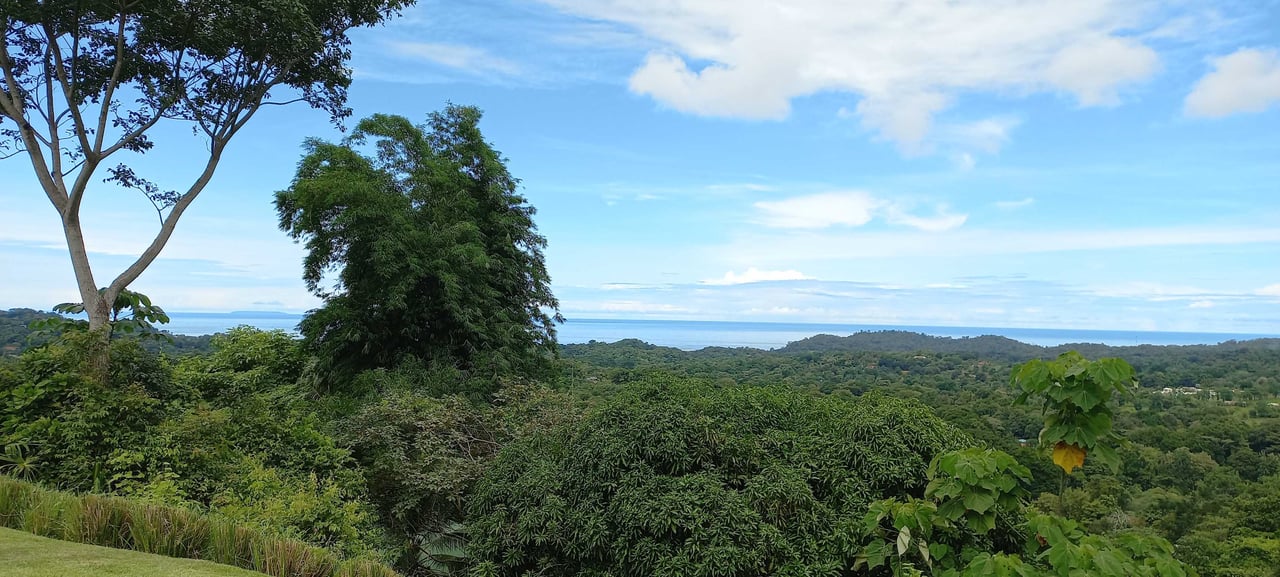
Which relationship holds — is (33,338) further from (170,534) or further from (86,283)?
(170,534)

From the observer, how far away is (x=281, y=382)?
1358 cm

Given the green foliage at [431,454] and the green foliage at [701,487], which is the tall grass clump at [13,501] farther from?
the green foliage at [431,454]

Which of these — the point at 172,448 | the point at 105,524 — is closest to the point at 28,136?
the point at 172,448

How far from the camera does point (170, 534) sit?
13.6 ft

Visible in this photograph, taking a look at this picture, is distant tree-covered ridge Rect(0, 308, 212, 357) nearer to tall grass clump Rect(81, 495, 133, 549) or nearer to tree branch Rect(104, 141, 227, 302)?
tree branch Rect(104, 141, 227, 302)

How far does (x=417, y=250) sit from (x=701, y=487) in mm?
8757

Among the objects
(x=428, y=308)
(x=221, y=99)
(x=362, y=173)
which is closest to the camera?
(x=221, y=99)

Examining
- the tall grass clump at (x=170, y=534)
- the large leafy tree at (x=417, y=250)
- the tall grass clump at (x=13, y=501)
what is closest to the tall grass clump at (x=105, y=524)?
the tall grass clump at (x=170, y=534)

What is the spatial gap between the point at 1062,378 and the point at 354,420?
837 centimetres

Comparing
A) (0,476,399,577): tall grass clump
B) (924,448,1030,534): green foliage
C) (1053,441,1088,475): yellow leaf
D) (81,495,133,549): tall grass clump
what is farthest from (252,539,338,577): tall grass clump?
(1053,441,1088,475): yellow leaf

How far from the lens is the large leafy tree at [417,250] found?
39.5 ft

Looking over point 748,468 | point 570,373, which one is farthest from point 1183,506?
point 748,468

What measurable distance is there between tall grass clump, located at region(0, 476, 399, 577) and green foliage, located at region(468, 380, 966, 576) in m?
1.70

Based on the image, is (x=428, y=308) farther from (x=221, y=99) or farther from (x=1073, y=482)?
(x=1073, y=482)
